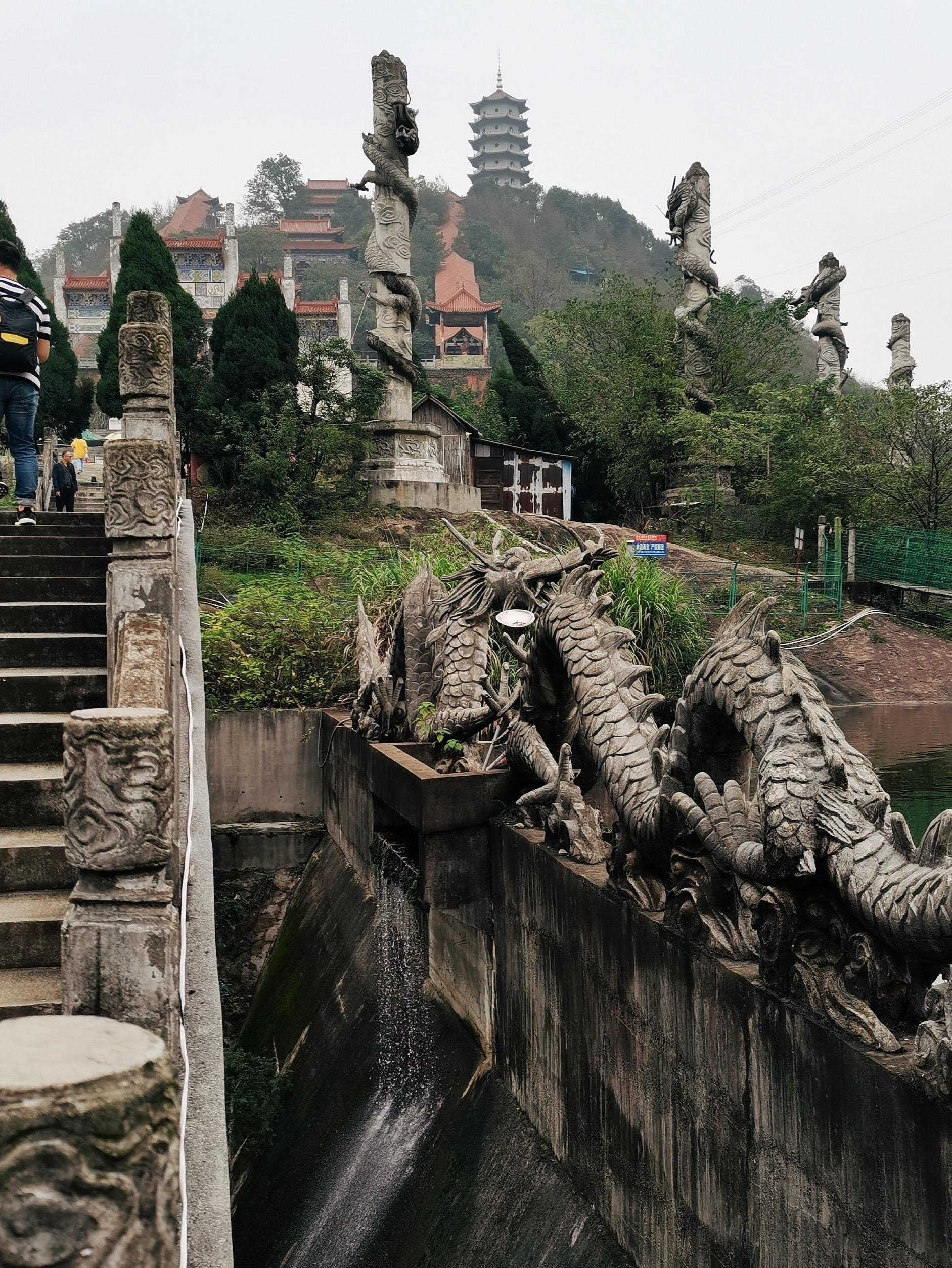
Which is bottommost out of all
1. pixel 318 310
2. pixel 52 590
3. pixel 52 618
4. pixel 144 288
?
pixel 52 618

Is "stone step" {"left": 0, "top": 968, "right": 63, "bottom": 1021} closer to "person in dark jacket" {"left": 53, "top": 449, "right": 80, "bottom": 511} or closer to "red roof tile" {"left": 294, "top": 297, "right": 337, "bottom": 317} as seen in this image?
"person in dark jacket" {"left": 53, "top": 449, "right": 80, "bottom": 511}

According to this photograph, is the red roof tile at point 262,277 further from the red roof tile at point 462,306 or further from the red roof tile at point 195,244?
the red roof tile at point 462,306

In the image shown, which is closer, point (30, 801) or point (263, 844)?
point (30, 801)

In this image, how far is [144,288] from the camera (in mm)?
24172

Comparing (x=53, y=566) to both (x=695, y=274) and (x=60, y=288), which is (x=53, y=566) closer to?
(x=695, y=274)

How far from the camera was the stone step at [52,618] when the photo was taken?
648 centimetres

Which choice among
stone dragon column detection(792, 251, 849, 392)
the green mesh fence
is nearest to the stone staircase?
the green mesh fence

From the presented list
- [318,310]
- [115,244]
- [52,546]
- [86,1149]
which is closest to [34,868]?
[86,1149]

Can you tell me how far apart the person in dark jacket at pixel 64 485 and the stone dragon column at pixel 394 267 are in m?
7.79

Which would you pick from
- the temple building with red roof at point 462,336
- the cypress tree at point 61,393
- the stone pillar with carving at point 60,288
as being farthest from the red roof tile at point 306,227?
the cypress tree at point 61,393

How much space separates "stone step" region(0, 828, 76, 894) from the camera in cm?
437

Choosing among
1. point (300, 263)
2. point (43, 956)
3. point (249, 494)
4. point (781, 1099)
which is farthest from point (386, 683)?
point (300, 263)

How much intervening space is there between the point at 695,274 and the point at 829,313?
16.3 ft

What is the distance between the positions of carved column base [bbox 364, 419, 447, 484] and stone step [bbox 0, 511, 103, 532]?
581 inches
